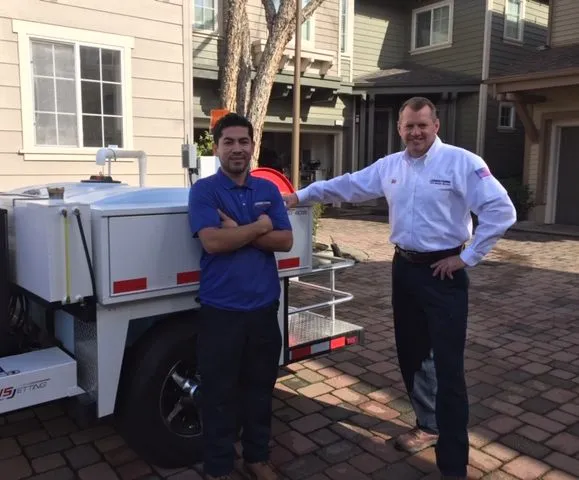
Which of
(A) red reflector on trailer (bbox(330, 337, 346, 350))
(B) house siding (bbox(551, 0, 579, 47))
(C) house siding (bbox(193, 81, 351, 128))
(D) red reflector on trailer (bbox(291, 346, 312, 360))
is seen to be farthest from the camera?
(B) house siding (bbox(551, 0, 579, 47))

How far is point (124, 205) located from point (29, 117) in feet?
19.5

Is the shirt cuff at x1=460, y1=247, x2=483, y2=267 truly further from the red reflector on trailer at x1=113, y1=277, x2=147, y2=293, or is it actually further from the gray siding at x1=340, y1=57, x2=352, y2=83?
the gray siding at x1=340, y1=57, x2=352, y2=83

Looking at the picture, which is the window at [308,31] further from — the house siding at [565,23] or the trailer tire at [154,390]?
the trailer tire at [154,390]

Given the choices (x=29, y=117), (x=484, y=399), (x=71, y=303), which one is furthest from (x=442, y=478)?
(x=29, y=117)

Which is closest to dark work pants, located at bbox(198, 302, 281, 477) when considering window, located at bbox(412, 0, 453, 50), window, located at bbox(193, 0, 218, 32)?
window, located at bbox(193, 0, 218, 32)

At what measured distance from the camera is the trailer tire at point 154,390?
2.76m

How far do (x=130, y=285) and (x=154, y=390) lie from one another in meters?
0.58

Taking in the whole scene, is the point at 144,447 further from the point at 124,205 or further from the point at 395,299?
the point at 395,299

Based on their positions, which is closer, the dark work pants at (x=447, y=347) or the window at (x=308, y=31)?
the dark work pants at (x=447, y=347)

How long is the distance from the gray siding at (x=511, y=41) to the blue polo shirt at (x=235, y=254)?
1460 cm

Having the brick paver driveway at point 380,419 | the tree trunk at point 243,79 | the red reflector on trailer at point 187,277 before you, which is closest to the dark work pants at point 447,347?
the brick paver driveway at point 380,419

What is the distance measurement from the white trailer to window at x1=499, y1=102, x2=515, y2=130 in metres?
15.6

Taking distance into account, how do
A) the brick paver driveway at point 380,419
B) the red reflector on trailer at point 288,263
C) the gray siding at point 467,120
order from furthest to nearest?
the gray siding at point 467,120 → the red reflector on trailer at point 288,263 → the brick paver driveway at point 380,419

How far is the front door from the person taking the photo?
13273 mm
